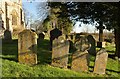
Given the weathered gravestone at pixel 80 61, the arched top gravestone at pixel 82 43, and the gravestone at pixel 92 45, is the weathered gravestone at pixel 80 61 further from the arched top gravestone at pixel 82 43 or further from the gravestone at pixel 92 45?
the gravestone at pixel 92 45

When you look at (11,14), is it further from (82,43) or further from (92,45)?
(82,43)

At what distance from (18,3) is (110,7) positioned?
3561cm

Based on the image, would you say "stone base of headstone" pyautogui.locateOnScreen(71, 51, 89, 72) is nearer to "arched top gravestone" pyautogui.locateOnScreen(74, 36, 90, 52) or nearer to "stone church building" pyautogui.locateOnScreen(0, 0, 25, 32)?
"arched top gravestone" pyautogui.locateOnScreen(74, 36, 90, 52)

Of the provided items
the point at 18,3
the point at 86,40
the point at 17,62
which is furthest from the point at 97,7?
the point at 18,3

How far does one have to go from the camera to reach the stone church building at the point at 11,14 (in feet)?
141

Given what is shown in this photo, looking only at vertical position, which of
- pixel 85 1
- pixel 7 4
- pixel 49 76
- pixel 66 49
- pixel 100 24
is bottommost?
pixel 49 76

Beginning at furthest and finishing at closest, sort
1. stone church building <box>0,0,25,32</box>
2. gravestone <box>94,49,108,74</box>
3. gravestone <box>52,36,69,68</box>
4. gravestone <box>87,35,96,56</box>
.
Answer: stone church building <box>0,0,25,32</box> < gravestone <box>87,35,96,56</box> < gravestone <box>94,49,108,74</box> < gravestone <box>52,36,69,68</box>

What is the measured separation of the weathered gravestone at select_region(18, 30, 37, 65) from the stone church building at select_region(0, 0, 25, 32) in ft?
97.0

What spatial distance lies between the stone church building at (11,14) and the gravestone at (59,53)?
2982cm

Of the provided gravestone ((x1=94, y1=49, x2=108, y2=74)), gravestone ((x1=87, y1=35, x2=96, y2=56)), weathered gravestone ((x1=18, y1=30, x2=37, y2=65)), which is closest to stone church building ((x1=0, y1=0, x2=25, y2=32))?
gravestone ((x1=87, y1=35, x2=96, y2=56))

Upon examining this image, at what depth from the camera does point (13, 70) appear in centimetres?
1087

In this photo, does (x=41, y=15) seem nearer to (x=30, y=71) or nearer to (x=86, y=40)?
(x=86, y=40)

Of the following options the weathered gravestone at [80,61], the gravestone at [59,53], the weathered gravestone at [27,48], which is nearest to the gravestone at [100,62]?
the weathered gravestone at [80,61]

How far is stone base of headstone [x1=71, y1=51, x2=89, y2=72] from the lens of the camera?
12359mm
